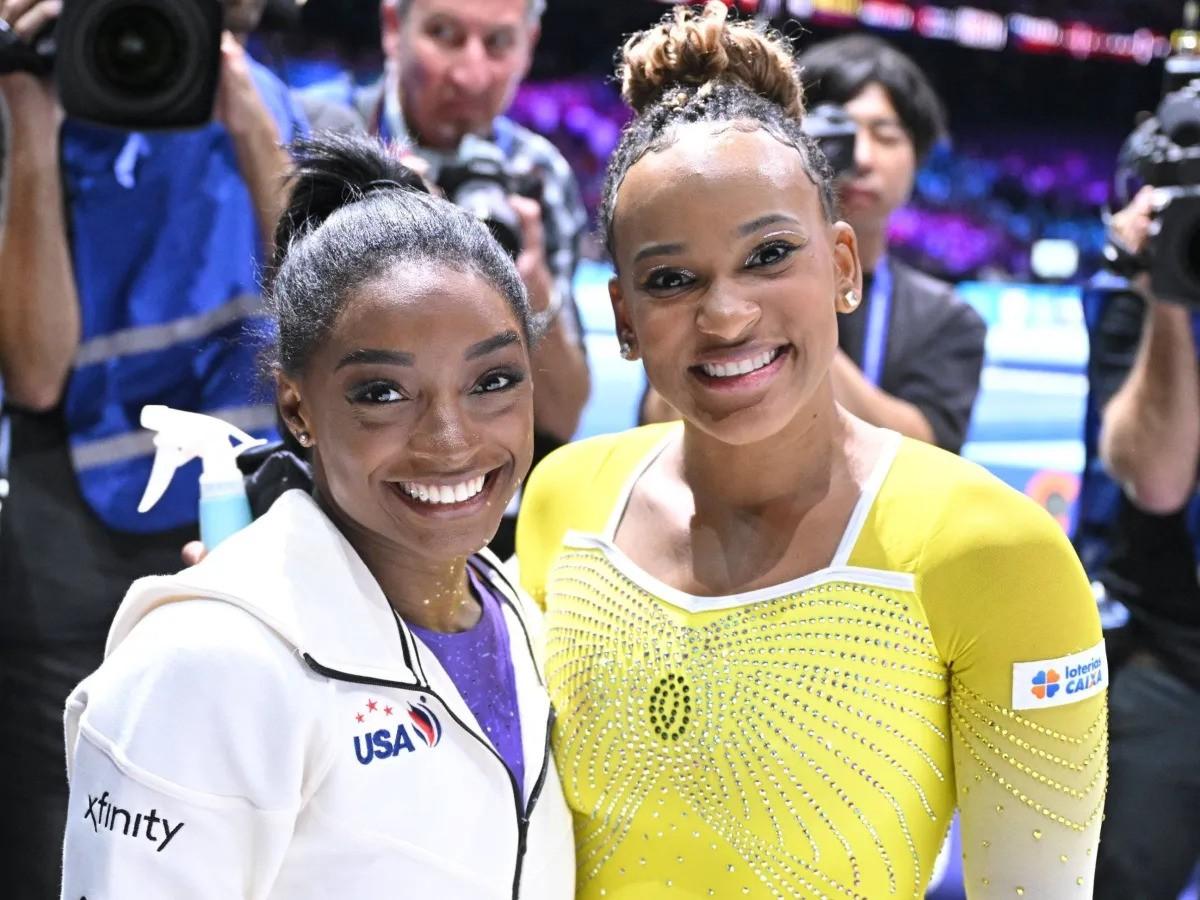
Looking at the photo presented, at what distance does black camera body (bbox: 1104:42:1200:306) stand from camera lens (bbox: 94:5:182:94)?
169cm

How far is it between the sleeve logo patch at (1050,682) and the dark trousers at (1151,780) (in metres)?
1.43

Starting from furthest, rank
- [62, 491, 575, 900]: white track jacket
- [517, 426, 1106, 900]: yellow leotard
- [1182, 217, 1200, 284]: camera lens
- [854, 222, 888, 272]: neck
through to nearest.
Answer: [854, 222, 888, 272]: neck
[1182, 217, 1200, 284]: camera lens
[517, 426, 1106, 900]: yellow leotard
[62, 491, 575, 900]: white track jacket

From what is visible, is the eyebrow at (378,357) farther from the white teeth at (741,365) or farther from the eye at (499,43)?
the eye at (499,43)

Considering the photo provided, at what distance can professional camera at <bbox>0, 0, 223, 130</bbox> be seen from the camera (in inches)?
89.0

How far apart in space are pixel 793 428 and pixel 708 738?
0.35 m

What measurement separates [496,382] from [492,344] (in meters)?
0.04

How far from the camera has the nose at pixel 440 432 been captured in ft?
4.58

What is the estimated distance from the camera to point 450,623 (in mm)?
1562

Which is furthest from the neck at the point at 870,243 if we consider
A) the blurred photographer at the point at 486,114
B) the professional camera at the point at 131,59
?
the professional camera at the point at 131,59

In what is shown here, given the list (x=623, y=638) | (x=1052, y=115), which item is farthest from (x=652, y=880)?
(x=1052, y=115)

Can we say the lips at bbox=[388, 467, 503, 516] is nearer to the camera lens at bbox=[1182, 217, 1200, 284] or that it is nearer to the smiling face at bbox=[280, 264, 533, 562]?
the smiling face at bbox=[280, 264, 533, 562]

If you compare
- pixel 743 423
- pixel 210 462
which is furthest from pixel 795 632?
pixel 210 462

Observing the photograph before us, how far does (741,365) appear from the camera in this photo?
1.54 metres

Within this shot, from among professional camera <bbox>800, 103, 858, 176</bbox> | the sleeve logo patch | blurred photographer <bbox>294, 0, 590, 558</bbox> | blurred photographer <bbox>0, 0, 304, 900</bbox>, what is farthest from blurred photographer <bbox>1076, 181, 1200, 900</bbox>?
blurred photographer <bbox>0, 0, 304, 900</bbox>
